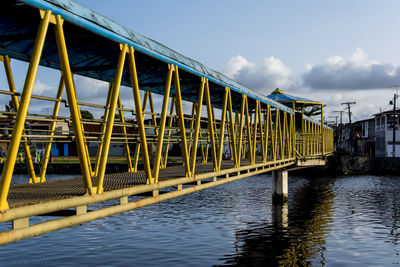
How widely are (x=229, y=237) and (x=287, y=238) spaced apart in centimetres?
294

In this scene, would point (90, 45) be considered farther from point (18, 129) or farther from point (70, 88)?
point (18, 129)

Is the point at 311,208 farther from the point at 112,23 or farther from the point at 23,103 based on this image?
the point at 23,103

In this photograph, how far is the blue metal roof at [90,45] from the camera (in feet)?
25.3

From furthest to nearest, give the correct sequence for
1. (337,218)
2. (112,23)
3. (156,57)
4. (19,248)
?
1. (337,218)
2. (19,248)
3. (156,57)
4. (112,23)

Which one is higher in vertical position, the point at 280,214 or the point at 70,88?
the point at 70,88

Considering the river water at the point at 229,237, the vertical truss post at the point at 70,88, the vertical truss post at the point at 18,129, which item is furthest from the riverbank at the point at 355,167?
the vertical truss post at the point at 18,129

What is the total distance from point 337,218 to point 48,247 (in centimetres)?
1754

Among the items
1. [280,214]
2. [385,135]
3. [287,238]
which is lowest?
[287,238]

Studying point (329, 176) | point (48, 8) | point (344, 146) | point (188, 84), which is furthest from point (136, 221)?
point (344, 146)

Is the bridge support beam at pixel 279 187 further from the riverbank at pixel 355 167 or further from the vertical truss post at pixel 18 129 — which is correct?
the riverbank at pixel 355 167

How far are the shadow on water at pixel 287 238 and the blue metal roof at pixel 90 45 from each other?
7491 mm

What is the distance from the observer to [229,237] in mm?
21328

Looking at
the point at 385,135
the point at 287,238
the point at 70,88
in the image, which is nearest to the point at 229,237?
the point at 287,238

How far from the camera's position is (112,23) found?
9.33 metres
